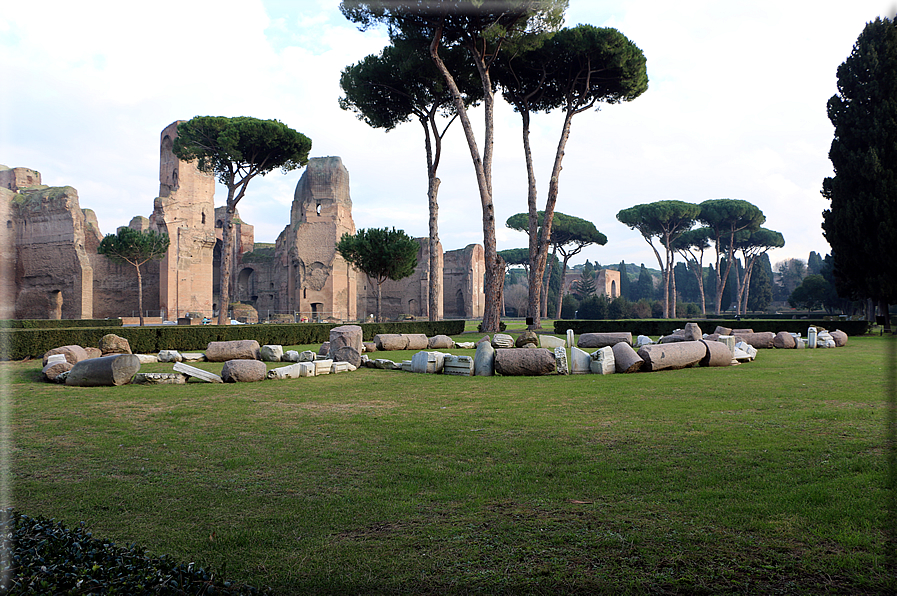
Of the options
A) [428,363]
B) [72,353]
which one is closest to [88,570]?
[428,363]

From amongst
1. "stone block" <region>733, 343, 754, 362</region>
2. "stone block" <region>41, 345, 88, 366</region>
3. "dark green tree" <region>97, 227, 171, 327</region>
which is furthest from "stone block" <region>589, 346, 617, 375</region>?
"dark green tree" <region>97, 227, 171, 327</region>

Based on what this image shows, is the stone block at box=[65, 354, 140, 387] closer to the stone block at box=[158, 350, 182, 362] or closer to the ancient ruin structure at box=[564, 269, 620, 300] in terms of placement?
the stone block at box=[158, 350, 182, 362]

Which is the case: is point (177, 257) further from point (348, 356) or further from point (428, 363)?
point (428, 363)

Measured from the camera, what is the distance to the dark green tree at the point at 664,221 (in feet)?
129

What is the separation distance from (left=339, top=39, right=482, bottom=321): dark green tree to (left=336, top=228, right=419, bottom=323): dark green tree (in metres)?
3.58

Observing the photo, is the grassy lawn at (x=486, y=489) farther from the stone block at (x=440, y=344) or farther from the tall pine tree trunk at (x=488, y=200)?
the tall pine tree trunk at (x=488, y=200)

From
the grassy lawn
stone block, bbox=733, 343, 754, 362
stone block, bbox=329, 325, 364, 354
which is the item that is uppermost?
stone block, bbox=329, 325, 364, 354

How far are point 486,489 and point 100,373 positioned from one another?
718 cm

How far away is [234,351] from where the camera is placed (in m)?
11.4

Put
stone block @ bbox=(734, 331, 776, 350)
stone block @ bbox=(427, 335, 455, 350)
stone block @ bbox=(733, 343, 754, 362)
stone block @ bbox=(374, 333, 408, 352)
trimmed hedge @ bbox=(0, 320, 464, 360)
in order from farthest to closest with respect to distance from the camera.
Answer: stone block @ bbox=(427, 335, 455, 350) < stone block @ bbox=(374, 333, 408, 352) < stone block @ bbox=(734, 331, 776, 350) < trimmed hedge @ bbox=(0, 320, 464, 360) < stone block @ bbox=(733, 343, 754, 362)

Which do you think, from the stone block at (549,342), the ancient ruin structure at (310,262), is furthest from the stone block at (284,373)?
the ancient ruin structure at (310,262)

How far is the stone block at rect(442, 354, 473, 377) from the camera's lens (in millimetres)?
9492

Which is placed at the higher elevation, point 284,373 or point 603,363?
point 603,363

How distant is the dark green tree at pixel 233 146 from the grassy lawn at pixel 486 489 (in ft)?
72.3
